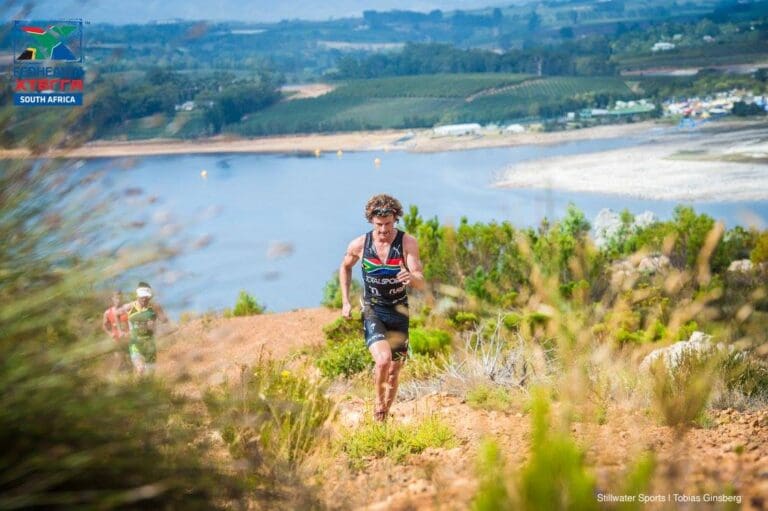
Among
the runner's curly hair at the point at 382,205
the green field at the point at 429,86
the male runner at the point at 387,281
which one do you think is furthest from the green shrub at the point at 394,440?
the green field at the point at 429,86

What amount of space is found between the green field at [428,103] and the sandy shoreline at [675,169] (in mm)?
22087

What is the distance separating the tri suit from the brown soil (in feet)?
1.42

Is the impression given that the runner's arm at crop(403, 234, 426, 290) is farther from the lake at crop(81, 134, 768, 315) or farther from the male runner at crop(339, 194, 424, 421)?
the lake at crop(81, 134, 768, 315)

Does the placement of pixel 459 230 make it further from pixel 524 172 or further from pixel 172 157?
pixel 172 157

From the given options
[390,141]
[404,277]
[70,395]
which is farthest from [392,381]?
[390,141]

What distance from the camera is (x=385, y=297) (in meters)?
5.42

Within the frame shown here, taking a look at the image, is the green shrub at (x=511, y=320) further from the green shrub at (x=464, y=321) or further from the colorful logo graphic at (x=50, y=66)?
the colorful logo graphic at (x=50, y=66)

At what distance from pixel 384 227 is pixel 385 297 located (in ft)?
1.31

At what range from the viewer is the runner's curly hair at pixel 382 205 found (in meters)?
5.41

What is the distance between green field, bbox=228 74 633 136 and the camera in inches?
3398

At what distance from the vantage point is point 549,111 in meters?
85.3

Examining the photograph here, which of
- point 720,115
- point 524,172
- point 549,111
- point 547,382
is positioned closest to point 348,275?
point 547,382

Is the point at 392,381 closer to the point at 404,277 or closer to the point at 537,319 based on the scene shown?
the point at 404,277

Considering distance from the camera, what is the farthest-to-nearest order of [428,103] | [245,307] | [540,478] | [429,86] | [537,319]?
[429,86] < [428,103] < [245,307] < [537,319] < [540,478]
